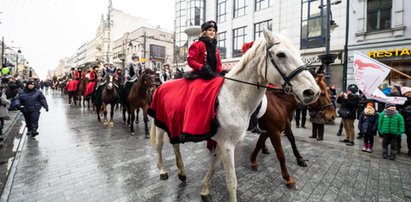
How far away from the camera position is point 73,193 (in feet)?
11.7

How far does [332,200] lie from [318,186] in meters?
0.49

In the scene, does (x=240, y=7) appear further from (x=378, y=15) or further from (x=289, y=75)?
(x=289, y=75)

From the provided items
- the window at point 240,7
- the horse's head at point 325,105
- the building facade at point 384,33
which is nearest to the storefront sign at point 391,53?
the building facade at point 384,33

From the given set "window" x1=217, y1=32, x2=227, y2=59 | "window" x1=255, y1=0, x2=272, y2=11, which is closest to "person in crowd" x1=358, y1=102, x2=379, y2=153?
"window" x1=255, y1=0, x2=272, y2=11

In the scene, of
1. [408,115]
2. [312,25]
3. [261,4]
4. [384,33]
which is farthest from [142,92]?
[261,4]

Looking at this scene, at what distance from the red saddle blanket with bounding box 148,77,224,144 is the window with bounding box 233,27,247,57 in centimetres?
2248

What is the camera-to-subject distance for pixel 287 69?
2.40m

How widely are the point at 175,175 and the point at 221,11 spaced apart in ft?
87.1

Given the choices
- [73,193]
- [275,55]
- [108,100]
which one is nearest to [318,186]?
[275,55]

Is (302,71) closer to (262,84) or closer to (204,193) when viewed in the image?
(262,84)

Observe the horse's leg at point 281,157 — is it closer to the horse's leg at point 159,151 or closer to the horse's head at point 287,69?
the horse's head at point 287,69

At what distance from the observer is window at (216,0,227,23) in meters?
26.9

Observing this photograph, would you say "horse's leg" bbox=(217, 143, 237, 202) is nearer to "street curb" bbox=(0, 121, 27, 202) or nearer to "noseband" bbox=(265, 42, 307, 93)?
"noseband" bbox=(265, 42, 307, 93)

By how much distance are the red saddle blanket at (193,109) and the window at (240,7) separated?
24045 millimetres
